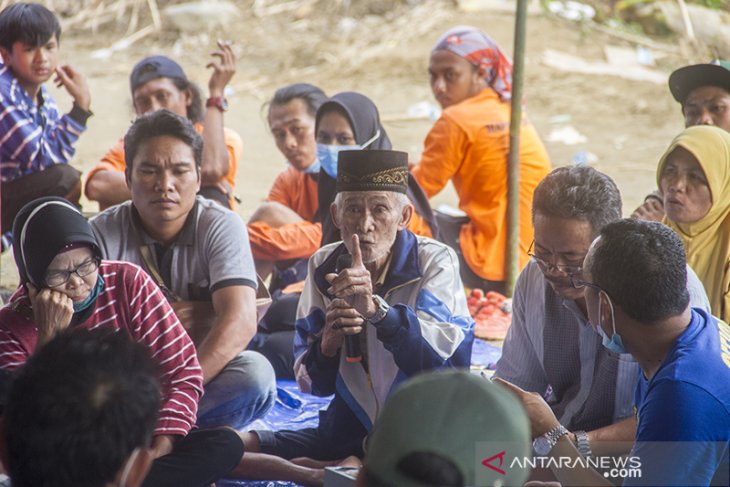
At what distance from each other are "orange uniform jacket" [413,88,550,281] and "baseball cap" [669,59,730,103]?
1186 millimetres

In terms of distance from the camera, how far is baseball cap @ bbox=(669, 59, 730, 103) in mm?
4781

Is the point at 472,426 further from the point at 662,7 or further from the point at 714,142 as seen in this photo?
the point at 662,7

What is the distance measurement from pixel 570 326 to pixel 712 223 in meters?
0.99

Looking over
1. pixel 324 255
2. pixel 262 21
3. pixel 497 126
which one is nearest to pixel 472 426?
pixel 324 255

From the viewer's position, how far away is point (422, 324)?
3.47m

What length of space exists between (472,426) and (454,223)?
4.47 metres

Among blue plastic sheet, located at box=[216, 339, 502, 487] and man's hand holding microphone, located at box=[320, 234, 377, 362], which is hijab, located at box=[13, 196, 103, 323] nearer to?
man's hand holding microphone, located at box=[320, 234, 377, 362]

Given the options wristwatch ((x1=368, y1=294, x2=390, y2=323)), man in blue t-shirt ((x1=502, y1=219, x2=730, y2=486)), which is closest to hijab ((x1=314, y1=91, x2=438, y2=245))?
wristwatch ((x1=368, y1=294, x2=390, y2=323))

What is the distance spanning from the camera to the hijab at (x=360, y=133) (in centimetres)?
509

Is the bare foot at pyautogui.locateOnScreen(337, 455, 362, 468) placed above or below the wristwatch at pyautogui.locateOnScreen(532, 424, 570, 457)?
below

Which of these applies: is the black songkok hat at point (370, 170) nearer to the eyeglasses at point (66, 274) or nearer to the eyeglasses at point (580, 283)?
the eyeglasses at point (580, 283)

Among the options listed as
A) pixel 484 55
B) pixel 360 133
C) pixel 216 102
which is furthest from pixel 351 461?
pixel 484 55

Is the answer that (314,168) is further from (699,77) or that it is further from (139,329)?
(139,329)

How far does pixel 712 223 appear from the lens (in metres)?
4.05
